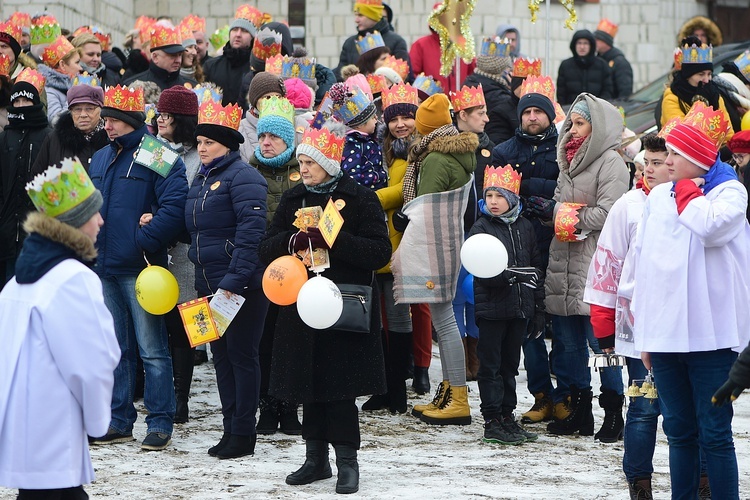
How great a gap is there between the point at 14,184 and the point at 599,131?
3.87 metres

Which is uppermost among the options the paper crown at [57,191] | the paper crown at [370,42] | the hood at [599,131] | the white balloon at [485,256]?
the paper crown at [370,42]

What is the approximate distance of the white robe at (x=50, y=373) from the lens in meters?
4.29

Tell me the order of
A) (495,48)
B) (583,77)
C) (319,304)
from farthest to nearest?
1. (583,77)
2. (495,48)
3. (319,304)

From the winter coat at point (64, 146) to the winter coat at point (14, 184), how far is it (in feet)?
1.25

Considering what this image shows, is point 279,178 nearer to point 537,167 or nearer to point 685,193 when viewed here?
point 537,167

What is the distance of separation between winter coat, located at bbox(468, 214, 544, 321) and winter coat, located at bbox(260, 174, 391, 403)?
1.12 metres

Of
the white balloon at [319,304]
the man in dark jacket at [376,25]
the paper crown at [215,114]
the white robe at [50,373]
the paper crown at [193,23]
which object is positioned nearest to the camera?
the white robe at [50,373]

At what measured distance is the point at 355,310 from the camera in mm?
6262

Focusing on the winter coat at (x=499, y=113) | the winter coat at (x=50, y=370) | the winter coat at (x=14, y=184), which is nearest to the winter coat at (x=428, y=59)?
the winter coat at (x=499, y=113)

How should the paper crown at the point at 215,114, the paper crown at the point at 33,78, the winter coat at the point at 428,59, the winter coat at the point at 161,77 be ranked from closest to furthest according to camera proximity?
the paper crown at the point at 215,114 → the paper crown at the point at 33,78 → the winter coat at the point at 161,77 → the winter coat at the point at 428,59

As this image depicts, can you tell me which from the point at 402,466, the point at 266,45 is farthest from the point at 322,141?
the point at 266,45

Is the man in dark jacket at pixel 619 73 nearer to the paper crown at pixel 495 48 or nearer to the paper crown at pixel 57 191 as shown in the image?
the paper crown at pixel 495 48

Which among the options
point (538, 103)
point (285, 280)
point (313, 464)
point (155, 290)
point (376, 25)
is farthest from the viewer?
point (376, 25)

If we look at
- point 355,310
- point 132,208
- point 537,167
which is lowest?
point 355,310
